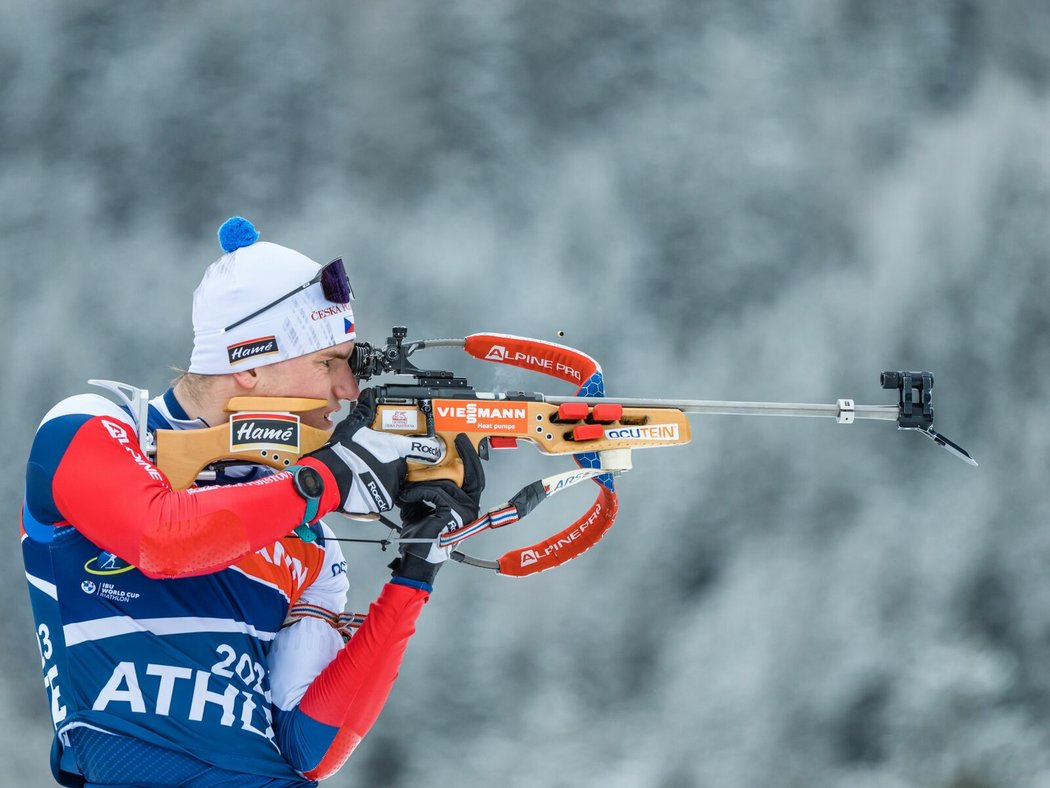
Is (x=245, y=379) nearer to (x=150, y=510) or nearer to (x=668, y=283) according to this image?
(x=150, y=510)

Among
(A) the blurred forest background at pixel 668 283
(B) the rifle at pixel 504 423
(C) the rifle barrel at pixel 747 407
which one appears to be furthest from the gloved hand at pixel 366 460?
(A) the blurred forest background at pixel 668 283

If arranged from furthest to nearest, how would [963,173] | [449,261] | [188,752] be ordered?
[963,173] → [449,261] → [188,752]

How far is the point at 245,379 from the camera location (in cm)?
250

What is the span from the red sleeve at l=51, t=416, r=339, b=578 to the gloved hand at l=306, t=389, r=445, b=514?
0.20m

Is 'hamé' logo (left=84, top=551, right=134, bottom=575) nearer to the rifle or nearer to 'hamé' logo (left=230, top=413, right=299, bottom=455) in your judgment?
the rifle

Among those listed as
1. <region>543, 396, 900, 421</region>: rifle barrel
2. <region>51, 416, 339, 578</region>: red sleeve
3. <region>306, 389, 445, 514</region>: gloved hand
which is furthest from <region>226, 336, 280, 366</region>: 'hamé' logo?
<region>543, 396, 900, 421</region>: rifle barrel

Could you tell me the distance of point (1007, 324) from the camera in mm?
4148

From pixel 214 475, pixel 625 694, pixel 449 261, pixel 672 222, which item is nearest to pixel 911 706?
pixel 625 694

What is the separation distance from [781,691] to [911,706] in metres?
0.45

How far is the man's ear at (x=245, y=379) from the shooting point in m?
2.49

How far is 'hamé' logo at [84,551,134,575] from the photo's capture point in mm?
2312

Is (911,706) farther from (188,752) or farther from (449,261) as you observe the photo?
(188,752)

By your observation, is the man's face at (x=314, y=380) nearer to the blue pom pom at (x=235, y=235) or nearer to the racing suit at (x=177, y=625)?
the racing suit at (x=177, y=625)

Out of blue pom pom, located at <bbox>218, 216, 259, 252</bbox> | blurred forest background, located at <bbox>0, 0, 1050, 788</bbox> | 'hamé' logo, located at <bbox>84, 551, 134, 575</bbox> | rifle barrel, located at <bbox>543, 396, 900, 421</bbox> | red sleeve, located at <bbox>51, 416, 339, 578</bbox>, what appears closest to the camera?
red sleeve, located at <bbox>51, 416, 339, 578</bbox>
